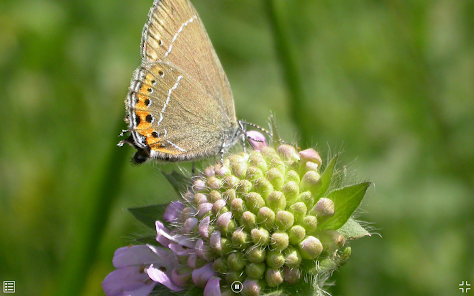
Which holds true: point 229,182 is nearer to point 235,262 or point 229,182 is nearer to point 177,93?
point 235,262

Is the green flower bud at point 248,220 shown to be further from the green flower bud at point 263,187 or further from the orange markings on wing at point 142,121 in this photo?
the orange markings on wing at point 142,121

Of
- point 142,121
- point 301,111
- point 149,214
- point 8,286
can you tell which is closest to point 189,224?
point 149,214

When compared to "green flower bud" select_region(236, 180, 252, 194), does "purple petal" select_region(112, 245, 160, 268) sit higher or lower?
lower

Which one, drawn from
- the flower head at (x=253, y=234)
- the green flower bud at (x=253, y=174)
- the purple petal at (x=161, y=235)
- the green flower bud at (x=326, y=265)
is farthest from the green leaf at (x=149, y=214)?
the green flower bud at (x=326, y=265)

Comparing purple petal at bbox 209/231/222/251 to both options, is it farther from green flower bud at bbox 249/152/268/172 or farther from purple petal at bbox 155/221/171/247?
green flower bud at bbox 249/152/268/172

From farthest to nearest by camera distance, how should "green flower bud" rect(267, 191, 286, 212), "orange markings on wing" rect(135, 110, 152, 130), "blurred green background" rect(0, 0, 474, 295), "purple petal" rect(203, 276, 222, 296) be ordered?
1. "blurred green background" rect(0, 0, 474, 295)
2. "orange markings on wing" rect(135, 110, 152, 130)
3. "green flower bud" rect(267, 191, 286, 212)
4. "purple petal" rect(203, 276, 222, 296)

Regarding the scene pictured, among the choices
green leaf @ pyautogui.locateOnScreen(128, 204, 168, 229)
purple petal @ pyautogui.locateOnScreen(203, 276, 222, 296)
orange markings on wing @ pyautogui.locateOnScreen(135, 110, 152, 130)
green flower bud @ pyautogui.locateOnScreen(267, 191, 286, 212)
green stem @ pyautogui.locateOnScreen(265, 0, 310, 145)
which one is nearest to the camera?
purple petal @ pyautogui.locateOnScreen(203, 276, 222, 296)

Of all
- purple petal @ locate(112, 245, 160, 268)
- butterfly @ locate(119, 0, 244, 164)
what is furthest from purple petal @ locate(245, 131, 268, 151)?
purple petal @ locate(112, 245, 160, 268)
